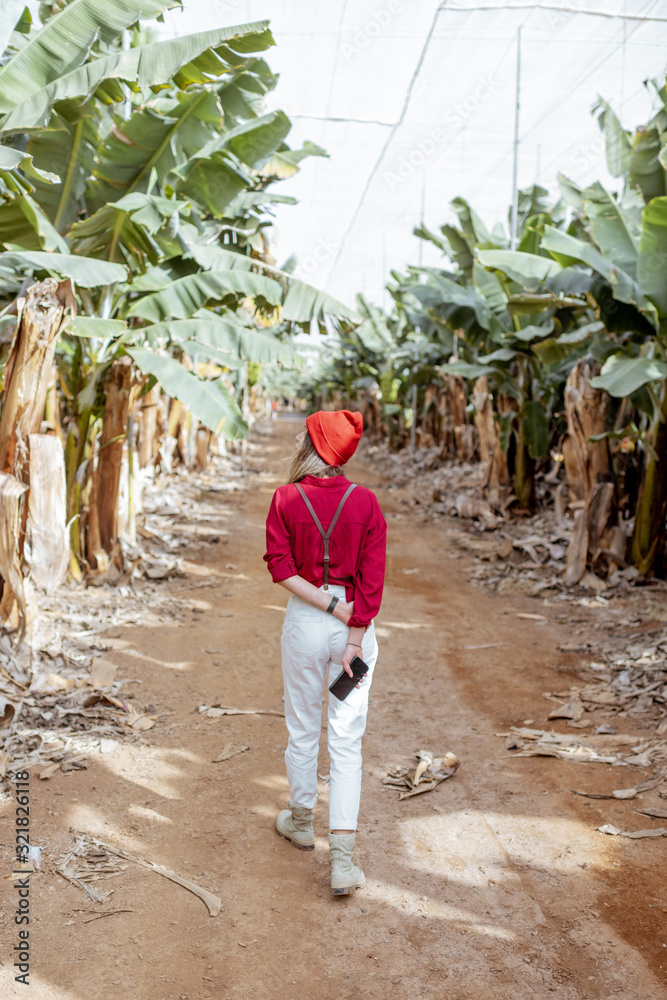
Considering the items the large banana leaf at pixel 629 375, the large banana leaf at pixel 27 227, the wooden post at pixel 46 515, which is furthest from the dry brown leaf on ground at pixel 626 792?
the large banana leaf at pixel 27 227

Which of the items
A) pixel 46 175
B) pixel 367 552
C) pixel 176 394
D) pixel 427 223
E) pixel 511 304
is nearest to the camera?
pixel 367 552

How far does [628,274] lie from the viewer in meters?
6.85

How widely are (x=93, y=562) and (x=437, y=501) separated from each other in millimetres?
8085

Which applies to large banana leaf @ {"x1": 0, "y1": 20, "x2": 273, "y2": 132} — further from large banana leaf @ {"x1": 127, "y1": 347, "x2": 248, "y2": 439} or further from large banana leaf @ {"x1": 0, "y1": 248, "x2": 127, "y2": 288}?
large banana leaf @ {"x1": 127, "y1": 347, "x2": 248, "y2": 439}

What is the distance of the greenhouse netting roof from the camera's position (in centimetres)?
962

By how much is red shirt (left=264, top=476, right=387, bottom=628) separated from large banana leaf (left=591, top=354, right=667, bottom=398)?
413 centimetres

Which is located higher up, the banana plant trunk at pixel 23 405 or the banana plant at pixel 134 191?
the banana plant at pixel 134 191

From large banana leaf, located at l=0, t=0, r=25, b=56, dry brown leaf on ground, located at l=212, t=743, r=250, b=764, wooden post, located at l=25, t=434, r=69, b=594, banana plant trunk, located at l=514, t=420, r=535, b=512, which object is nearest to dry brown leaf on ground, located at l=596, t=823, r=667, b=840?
dry brown leaf on ground, located at l=212, t=743, r=250, b=764

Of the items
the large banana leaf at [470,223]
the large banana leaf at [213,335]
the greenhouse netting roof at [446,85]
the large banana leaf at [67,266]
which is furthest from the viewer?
the large banana leaf at [470,223]

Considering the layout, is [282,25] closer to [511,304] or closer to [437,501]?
[511,304]

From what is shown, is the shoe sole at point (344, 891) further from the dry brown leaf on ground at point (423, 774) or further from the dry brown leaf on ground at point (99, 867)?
the dry brown leaf on ground at point (423, 774)

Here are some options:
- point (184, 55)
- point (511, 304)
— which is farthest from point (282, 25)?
point (184, 55)

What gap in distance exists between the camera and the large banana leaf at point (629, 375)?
6.58 meters

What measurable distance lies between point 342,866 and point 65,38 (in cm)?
494
